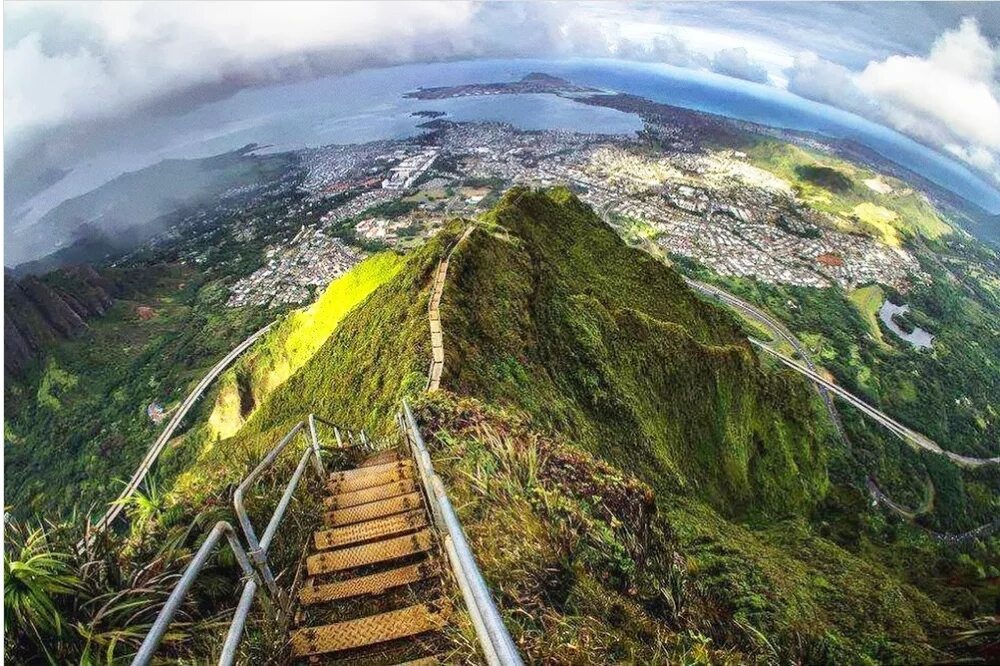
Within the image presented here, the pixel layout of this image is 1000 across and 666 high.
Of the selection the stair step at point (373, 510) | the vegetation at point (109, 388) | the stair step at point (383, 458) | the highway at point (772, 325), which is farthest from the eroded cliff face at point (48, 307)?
the highway at point (772, 325)

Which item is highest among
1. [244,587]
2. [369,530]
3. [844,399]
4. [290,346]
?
[244,587]

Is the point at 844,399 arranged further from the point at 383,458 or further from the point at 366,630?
the point at 366,630

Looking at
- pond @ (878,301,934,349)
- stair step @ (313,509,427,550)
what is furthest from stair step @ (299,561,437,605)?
pond @ (878,301,934,349)

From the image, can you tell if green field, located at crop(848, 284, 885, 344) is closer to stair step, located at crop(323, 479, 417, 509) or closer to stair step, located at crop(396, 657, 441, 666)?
stair step, located at crop(323, 479, 417, 509)

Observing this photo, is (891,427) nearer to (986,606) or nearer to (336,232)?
(986,606)

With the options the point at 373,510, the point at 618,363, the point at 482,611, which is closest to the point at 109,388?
the point at 618,363

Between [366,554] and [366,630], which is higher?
[366,630]
